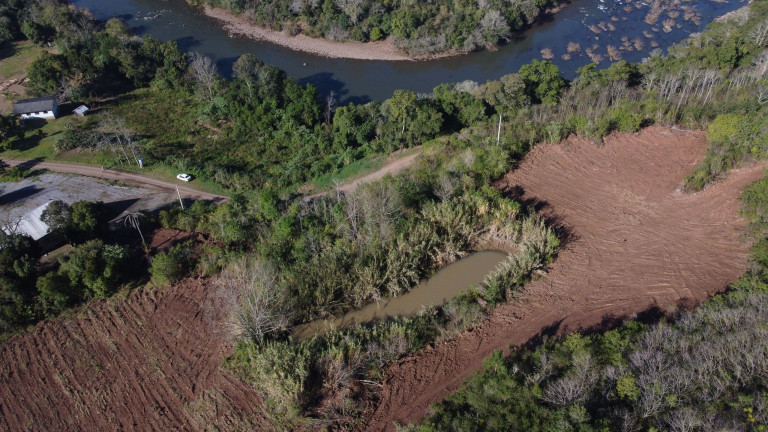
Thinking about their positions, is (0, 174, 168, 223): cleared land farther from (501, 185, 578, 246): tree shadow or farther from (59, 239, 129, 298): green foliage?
(501, 185, 578, 246): tree shadow

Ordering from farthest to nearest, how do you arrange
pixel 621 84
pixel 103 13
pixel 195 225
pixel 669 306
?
pixel 103 13 < pixel 621 84 < pixel 195 225 < pixel 669 306

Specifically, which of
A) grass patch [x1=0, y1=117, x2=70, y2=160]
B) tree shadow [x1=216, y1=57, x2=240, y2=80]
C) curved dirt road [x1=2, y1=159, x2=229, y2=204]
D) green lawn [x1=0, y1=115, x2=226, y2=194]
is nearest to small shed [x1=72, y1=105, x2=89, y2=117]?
grass patch [x1=0, y1=117, x2=70, y2=160]

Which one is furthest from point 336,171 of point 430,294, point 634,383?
point 634,383

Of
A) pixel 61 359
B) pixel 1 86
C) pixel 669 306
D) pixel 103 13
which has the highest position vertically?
pixel 103 13

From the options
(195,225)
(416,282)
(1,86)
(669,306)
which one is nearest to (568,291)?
(669,306)

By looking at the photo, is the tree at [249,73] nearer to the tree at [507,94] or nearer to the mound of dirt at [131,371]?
the tree at [507,94]

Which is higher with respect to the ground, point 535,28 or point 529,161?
point 535,28

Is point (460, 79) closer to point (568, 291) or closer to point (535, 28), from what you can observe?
point (535, 28)
